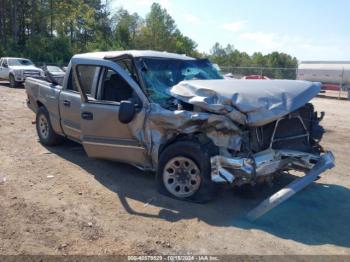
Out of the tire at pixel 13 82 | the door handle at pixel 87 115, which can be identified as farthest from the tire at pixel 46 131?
the tire at pixel 13 82

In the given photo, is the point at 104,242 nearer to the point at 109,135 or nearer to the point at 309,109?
the point at 109,135

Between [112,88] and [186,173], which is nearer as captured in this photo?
[186,173]

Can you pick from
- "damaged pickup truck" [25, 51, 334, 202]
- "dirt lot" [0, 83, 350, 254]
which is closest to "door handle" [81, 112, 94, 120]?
"damaged pickup truck" [25, 51, 334, 202]

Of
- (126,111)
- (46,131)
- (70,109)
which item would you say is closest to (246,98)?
(126,111)

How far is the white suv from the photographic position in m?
23.3

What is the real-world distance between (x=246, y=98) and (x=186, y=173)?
3.88 ft

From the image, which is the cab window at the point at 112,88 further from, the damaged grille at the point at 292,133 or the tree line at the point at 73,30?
the tree line at the point at 73,30

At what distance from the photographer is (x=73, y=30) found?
64.2 metres

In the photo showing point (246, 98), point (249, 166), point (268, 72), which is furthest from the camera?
point (268, 72)

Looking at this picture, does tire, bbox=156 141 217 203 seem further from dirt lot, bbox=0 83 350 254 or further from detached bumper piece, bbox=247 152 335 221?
detached bumper piece, bbox=247 152 335 221

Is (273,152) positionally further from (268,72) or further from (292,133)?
(268,72)

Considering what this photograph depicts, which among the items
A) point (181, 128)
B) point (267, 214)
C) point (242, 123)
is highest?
point (242, 123)

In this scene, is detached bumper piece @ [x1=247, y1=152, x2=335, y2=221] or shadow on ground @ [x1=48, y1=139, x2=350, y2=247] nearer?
shadow on ground @ [x1=48, y1=139, x2=350, y2=247]

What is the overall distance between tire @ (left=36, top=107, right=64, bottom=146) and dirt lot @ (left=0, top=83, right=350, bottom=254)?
100 centimetres
